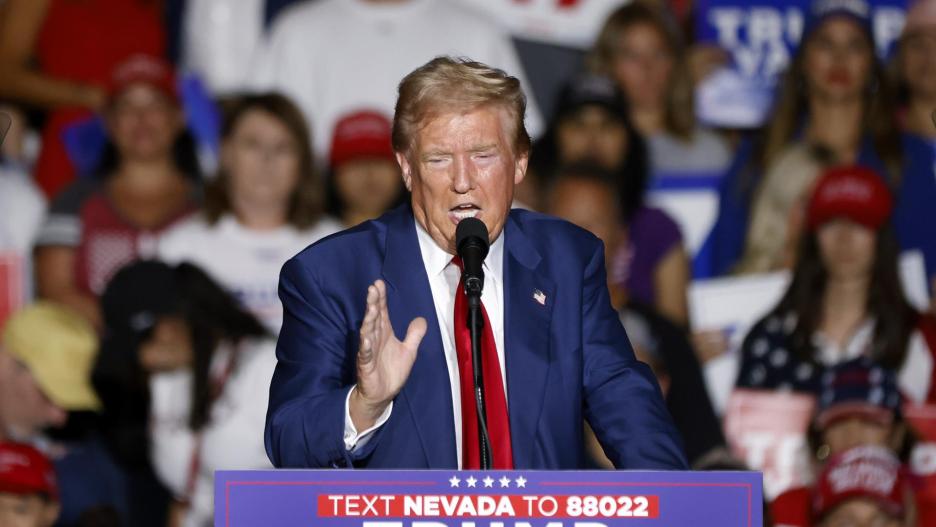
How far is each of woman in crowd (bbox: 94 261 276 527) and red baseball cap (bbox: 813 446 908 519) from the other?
1716 millimetres

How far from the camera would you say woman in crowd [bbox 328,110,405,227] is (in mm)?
6000

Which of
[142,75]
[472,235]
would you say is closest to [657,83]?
[142,75]

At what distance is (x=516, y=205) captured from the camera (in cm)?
576

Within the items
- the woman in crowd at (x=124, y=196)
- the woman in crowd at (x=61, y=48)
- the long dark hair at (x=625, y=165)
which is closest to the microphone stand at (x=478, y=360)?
the long dark hair at (x=625, y=165)

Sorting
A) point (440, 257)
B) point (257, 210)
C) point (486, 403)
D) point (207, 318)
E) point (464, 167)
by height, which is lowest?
point (486, 403)

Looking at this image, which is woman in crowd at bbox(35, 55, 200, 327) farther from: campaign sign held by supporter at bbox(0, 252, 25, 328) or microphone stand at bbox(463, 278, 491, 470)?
microphone stand at bbox(463, 278, 491, 470)

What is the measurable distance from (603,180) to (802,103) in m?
0.86

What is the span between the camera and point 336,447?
250 cm

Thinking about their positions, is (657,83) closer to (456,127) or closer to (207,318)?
(207,318)

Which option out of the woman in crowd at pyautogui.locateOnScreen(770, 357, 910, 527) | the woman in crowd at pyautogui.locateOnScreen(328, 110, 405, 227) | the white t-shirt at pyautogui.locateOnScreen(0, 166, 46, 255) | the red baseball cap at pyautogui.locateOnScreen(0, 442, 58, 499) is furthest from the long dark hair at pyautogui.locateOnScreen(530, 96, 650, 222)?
the red baseball cap at pyautogui.locateOnScreen(0, 442, 58, 499)

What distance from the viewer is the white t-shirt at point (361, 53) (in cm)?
622

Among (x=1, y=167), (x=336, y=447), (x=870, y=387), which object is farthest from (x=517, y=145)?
(x=1, y=167)

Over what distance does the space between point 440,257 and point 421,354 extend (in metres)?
0.18

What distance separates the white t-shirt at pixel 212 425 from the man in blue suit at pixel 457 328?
2.70 meters
